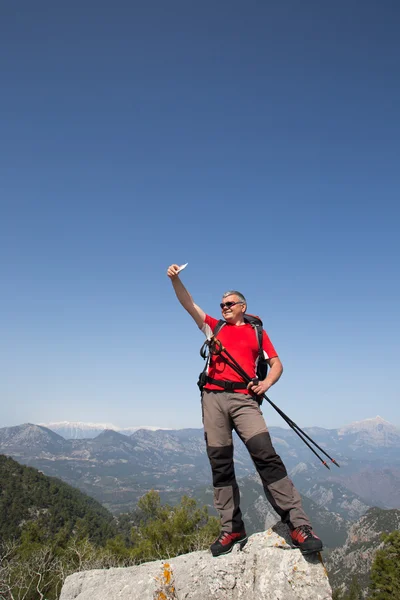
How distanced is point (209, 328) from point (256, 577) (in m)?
3.10

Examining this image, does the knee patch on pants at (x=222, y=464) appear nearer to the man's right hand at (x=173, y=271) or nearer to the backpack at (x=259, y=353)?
the backpack at (x=259, y=353)

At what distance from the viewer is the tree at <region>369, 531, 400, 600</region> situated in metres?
28.5

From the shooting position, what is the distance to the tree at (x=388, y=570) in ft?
93.4

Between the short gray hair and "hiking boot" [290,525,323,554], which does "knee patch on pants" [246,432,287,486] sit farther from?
the short gray hair

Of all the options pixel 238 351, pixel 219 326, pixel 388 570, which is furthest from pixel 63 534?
pixel 238 351

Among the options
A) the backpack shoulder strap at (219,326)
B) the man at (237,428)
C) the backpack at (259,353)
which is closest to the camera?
the man at (237,428)

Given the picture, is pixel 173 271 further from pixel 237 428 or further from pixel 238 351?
pixel 237 428

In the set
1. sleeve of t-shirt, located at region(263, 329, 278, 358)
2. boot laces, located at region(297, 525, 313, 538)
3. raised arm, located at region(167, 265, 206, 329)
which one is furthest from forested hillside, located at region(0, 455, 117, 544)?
sleeve of t-shirt, located at region(263, 329, 278, 358)

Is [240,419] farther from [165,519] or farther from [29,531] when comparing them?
[29,531]

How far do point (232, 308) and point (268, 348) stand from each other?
0.79 m

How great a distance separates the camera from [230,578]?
404 cm

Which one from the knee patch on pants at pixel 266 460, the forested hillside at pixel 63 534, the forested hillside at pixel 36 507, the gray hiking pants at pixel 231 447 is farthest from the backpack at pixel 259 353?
the forested hillside at pixel 36 507

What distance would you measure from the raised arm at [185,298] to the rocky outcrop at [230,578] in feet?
9.84

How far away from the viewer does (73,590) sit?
4.80 meters
